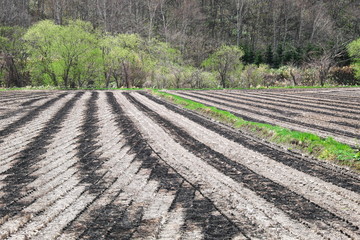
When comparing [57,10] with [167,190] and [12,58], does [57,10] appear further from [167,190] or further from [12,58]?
[167,190]

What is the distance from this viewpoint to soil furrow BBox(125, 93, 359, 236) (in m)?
3.39

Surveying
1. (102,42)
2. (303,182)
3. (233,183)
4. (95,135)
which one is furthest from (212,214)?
(102,42)

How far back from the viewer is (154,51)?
38.7 metres

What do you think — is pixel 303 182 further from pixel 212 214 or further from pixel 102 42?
pixel 102 42

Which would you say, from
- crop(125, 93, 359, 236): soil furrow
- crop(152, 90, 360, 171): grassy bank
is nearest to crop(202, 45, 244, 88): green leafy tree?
crop(152, 90, 360, 171): grassy bank

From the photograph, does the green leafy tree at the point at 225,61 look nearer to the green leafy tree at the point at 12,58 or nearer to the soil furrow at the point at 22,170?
the green leafy tree at the point at 12,58

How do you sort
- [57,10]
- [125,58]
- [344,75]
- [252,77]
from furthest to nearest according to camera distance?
[57,10] < [344,75] < [252,77] < [125,58]

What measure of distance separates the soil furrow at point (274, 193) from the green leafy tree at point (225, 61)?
107 ft

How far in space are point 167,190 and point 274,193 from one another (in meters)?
1.71

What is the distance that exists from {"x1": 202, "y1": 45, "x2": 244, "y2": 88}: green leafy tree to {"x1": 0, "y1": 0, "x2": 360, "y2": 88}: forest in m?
0.14

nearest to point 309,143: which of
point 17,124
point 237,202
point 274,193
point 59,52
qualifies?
point 274,193

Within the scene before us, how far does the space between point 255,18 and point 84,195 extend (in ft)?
213

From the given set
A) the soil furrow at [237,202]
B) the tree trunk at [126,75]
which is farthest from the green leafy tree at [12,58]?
the soil furrow at [237,202]

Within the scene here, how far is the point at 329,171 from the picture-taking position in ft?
17.0
